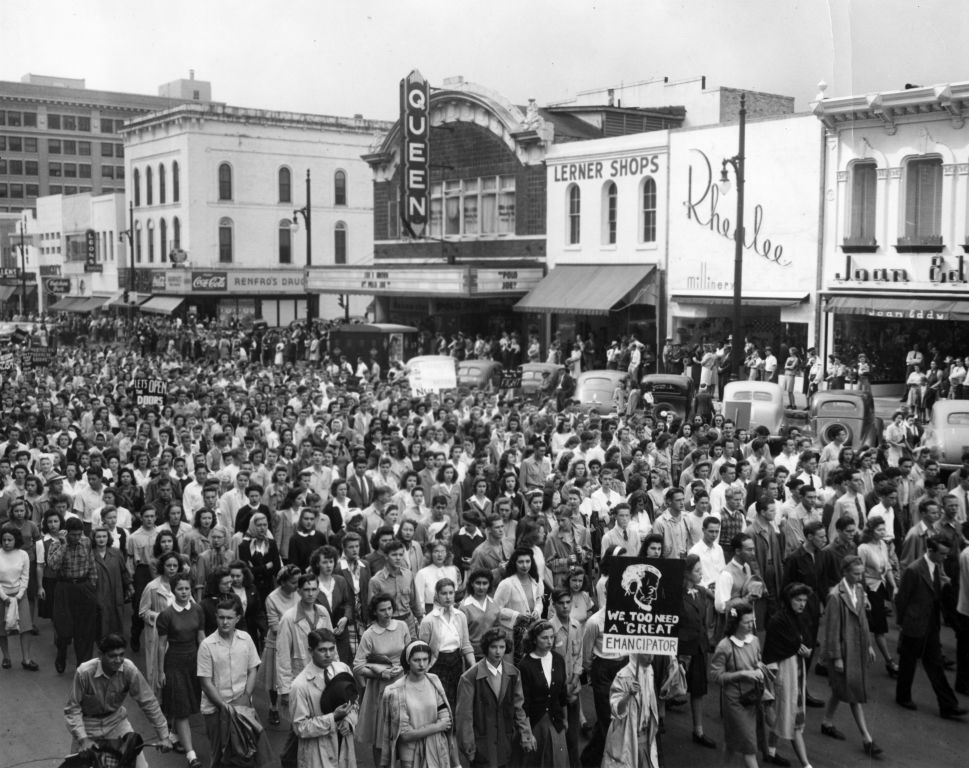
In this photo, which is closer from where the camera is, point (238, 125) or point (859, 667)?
point (859, 667)

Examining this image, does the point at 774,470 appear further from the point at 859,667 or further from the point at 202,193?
the point at 202,193

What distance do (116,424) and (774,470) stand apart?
38.8 feet

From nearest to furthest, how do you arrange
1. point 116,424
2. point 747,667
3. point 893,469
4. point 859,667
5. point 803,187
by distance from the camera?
point 747,667 < point 859,667 < point 893,469 < point 116,424 < point 803,187

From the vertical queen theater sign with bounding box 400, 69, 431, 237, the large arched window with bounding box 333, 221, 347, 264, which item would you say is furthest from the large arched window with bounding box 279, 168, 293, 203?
the vertical queen theater sign with bounding box 400, 69, 431, 237

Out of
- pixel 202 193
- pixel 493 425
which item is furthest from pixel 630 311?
pixel 202 193

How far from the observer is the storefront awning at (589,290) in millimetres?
34438

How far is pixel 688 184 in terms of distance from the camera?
3341cm

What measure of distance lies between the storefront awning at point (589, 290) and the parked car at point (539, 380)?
7.97 m

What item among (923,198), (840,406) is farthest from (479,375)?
(923,198)

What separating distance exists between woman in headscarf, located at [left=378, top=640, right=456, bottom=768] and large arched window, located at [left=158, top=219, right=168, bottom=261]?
5850cm

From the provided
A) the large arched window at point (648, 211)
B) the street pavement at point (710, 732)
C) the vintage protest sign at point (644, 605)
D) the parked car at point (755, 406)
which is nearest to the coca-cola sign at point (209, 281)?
the large arched window at point (648, 211)

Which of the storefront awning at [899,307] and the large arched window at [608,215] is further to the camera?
the large arched window at [608,215]

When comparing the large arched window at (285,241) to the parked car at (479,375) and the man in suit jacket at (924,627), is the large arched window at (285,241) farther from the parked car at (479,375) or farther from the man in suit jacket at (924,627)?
the man in suit jacket at (924,627)

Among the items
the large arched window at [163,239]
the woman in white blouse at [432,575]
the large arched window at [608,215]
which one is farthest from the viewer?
the large arched window at [163,239]
